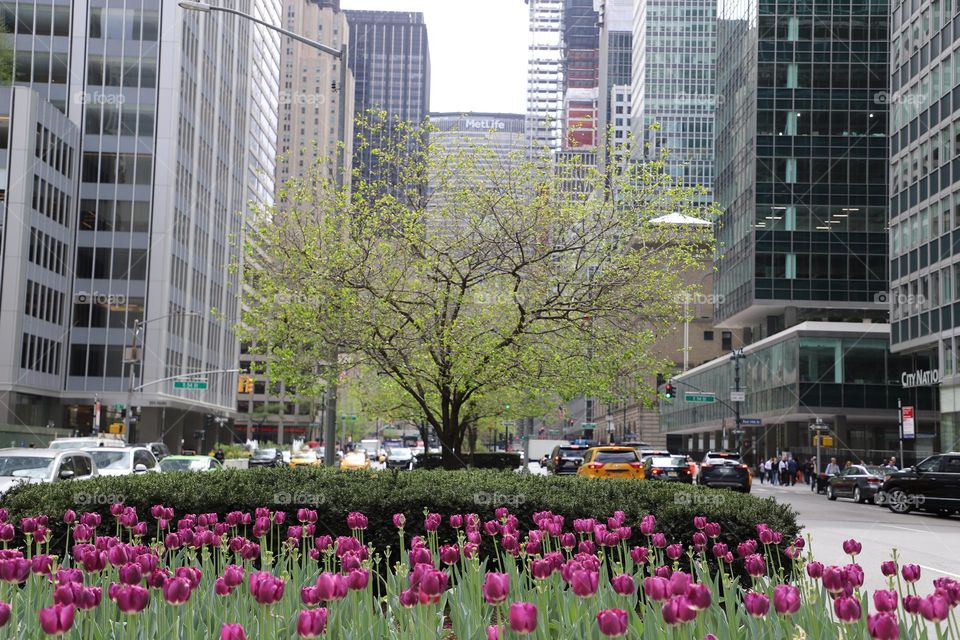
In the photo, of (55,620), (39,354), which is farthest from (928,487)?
(39,354)

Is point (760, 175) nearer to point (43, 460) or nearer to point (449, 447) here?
point (449, 447)

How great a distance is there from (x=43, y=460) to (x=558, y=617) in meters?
16.9

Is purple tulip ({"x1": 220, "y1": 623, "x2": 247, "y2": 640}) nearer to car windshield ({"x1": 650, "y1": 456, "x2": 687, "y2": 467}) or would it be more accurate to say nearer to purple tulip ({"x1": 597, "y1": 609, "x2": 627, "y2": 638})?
purple tulip ({"x1": 597, "y1": 609, "x2": 627, "y2": 638})

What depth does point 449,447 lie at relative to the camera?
2620cm

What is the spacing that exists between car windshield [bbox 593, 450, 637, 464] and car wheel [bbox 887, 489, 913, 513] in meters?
7.79

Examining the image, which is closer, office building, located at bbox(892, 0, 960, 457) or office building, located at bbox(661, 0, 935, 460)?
office building, located at bbox(892, 0, 960, 457)

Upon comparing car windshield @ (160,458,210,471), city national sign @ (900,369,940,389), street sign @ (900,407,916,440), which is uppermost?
city national sign @ (900,369,940,389)

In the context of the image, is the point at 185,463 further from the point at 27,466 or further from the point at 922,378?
the point at 922,378

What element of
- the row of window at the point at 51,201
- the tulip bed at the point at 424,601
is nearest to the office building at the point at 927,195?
the tulip bed at the point at 424,601

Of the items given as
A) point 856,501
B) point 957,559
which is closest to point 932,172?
point 856,501

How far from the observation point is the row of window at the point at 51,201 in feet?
228

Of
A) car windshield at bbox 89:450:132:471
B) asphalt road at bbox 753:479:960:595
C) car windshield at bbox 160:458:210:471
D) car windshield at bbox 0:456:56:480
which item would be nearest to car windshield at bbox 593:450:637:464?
asphalt road at bbox 753:479:960:595

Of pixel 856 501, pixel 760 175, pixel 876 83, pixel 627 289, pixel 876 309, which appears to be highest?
pixel 876 83

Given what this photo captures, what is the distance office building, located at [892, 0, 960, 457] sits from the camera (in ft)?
168
